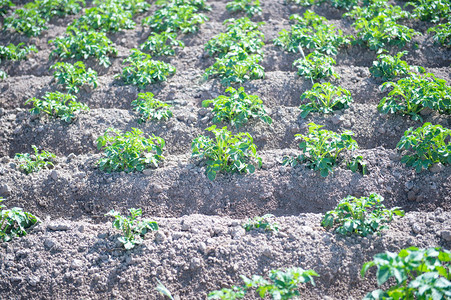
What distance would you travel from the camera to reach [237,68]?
5438 millimetres

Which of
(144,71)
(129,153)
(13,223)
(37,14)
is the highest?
(37,14)

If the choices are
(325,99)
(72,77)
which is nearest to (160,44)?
(72,77)

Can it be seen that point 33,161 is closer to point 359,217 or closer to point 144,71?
point 144,71

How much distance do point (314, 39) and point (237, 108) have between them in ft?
6.28

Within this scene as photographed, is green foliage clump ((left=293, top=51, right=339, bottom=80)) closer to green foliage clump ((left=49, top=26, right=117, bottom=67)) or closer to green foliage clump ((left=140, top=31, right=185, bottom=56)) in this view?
green foliage clump ((left=140, top=31, right=185, bottom=56))

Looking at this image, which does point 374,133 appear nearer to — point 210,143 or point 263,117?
point 263,117

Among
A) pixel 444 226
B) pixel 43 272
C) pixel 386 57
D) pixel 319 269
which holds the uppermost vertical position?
pixel 386 57

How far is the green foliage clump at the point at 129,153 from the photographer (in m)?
4.38

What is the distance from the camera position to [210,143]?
14.3 feet

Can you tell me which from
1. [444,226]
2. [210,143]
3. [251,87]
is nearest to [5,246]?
[210,143]

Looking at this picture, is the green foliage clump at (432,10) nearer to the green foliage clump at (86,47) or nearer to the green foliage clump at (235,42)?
the green foliage clump at (235,42)

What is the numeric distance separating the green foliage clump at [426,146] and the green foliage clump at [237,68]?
2034mm

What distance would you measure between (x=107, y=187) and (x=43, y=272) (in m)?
1.05

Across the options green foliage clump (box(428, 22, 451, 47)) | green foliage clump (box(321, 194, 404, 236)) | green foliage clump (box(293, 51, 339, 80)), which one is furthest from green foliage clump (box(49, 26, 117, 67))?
green foliage clump (box(428, 22, 451, 47))
